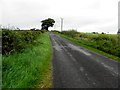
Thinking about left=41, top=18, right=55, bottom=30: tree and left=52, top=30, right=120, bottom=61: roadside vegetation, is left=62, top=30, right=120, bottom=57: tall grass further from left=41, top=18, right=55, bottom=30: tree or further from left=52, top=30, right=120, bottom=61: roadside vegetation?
left=41, top=18, right=55, bottom=30: tree

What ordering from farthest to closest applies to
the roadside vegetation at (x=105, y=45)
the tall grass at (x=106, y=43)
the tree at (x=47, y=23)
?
the tree at (x=47, y=23) → the tall grass at (x=106, y=43) → the roadside vegetation at (x=105, y=45)

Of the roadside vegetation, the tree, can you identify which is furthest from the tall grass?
the tree

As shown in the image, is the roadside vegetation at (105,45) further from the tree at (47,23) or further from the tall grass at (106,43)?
the tree at (47,23)

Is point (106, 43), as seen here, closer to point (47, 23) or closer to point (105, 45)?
point (105, 45)

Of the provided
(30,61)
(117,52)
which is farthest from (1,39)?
(117,52)

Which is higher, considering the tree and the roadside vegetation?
the tree

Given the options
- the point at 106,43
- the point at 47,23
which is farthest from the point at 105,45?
the point at 47,23

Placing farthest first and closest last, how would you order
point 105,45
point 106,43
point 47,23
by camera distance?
1. point 47,23
2. point 106,43
3. point 105,45

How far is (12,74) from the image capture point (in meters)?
9.95

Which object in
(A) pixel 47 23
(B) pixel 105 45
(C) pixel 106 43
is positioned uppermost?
(A) pixel 47 23

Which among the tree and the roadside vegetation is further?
the tree

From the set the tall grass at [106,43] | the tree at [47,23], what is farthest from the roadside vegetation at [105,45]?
the tree at [47,23]

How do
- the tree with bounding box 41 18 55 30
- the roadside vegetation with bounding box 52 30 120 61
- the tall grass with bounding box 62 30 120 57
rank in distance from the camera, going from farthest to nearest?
the tree with bounding box 41 18 55 30, the tall grass with bounding box 62 30 120 57, the roadside vegetation with bounding box 52 30 120 61

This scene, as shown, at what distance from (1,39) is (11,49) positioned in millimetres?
987
